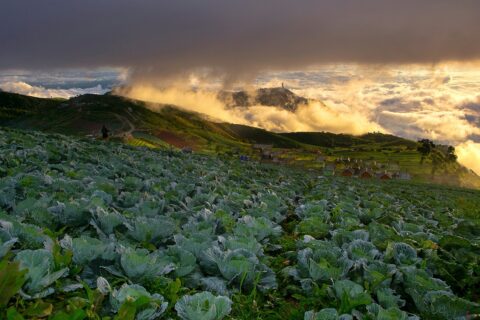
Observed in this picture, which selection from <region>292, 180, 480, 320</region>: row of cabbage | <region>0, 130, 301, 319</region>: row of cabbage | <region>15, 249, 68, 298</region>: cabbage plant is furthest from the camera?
<region>292, 180, 480, 320</region>: row of cabbage

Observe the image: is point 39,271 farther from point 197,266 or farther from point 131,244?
point 197,266

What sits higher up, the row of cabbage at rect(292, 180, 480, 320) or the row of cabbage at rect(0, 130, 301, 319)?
the row of cabbage at rect(0, 130, 301, 319)

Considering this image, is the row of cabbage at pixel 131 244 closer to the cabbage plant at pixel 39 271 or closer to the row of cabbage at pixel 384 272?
the cabbage plant at pixel 39 271

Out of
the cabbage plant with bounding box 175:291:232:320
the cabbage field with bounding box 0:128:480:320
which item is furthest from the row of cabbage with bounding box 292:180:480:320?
the cabbage plant with bounding box 175:291:232:320

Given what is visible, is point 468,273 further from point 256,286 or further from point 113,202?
point 113,202

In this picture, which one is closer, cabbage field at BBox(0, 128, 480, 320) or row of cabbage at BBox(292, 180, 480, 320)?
cabbage field at BBox(0, 128, 480, 320)

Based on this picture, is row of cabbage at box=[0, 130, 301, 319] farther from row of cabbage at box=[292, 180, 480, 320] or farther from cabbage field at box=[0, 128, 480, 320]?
row of cabbage at box=[292, 180, 480, 320]

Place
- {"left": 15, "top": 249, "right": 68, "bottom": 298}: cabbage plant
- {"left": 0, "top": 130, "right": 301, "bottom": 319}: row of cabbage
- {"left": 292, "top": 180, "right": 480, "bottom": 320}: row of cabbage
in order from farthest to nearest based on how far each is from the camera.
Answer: {"left": 292, "top": 180, "right": 480, "bottom": 320}: row of cabbage → {"left": 0, "top": 130, "right": 301, "bottom": 319}: row of cabbage → {"left": 15, "top": 249, "right": 68, "bottom": 298}: cabbage plant

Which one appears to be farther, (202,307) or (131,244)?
(131,244)

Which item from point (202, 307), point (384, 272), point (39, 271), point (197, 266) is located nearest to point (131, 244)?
point (197, 266)

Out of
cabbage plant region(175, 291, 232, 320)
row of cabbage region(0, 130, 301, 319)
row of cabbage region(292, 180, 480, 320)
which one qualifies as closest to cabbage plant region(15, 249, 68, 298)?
row of cabbage region(0, 130, 301, 319)

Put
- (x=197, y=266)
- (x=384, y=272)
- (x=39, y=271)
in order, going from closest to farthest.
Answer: (x=39, y=271)
(x=197, y=266)
(x=384, y=272)

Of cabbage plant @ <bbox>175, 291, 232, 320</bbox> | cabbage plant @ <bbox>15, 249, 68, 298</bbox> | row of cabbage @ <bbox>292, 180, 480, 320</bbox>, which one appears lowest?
row of cabbage @ <bbox>292, 180, 480, 320</bbox>

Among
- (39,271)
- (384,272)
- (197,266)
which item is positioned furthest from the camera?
(384,272)
